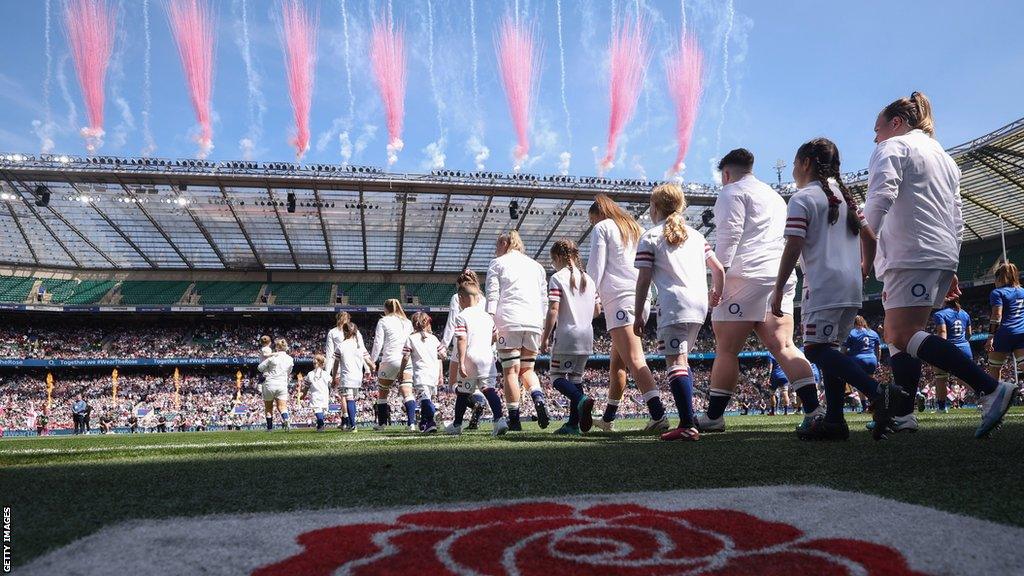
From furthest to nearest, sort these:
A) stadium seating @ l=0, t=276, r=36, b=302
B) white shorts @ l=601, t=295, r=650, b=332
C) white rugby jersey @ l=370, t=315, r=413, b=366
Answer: stadium seating @ l=0, t=276, r=36, b=302 < white rugby jersey @ l=370, t=315, r=413, b=366 < white shorts @ l=601, t=295, r=650, b=332

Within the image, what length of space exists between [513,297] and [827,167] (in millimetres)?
3109

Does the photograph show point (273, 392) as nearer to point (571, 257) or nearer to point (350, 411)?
point (350, 411)

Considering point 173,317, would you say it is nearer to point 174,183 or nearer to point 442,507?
point 174,183

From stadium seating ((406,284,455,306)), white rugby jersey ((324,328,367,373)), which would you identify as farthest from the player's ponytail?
stadium seating ((406,284,455,306))

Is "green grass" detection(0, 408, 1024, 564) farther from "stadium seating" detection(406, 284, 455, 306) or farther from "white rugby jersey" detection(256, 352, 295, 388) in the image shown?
"stadium seating" detection(406, 284, 455, 306)

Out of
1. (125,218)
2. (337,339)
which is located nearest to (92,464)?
(337,339)

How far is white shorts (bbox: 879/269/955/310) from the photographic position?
13.0 feet

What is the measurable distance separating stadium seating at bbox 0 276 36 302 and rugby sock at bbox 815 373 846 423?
41.2 m

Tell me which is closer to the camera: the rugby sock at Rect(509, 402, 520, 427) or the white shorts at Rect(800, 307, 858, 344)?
the white shorts at Rect(800, 307, 858, 344)

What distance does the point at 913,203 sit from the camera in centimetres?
403

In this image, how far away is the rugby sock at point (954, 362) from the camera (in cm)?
367

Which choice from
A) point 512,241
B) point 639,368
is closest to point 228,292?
point 512,241

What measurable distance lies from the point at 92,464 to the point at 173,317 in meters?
36.6

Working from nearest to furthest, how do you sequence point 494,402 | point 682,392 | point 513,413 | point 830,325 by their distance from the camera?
point 830,325 → point 682,392 → point 513,413 → point 494,402
